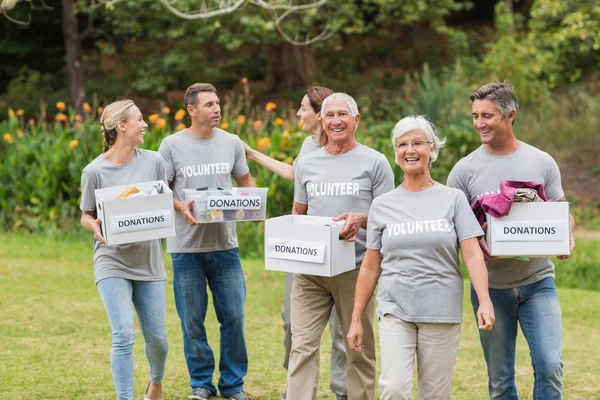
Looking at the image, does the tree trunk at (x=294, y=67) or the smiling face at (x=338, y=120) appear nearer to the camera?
the smiling face at (x=338, y=120)

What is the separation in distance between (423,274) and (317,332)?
114 centimetres

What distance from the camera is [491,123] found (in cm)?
534

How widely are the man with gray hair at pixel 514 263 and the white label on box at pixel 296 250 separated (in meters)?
0.81

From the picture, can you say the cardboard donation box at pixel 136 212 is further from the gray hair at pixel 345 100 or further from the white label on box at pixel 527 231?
the white label on box at pixel 527 231

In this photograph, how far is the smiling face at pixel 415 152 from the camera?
4973 mm

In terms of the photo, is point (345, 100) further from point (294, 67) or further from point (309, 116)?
point (294, 67)

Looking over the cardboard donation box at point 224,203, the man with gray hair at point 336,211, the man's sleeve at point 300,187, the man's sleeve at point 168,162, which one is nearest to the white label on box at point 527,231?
the man with gray hair at point 336,211

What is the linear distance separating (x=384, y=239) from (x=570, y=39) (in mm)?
13794

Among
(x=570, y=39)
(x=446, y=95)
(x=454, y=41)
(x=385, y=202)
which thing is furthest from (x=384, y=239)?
(x=454, y=41)

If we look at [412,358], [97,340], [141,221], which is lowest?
[97,340]

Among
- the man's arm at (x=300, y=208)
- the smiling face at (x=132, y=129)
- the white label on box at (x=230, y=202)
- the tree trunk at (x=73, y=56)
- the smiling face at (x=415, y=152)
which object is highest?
the tree trunk at (x=73, y=56)

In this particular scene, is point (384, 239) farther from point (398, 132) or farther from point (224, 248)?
point (224, 248)

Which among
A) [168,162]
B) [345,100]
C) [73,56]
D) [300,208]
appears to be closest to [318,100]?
[345,100]

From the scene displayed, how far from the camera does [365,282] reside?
5.18 metres
